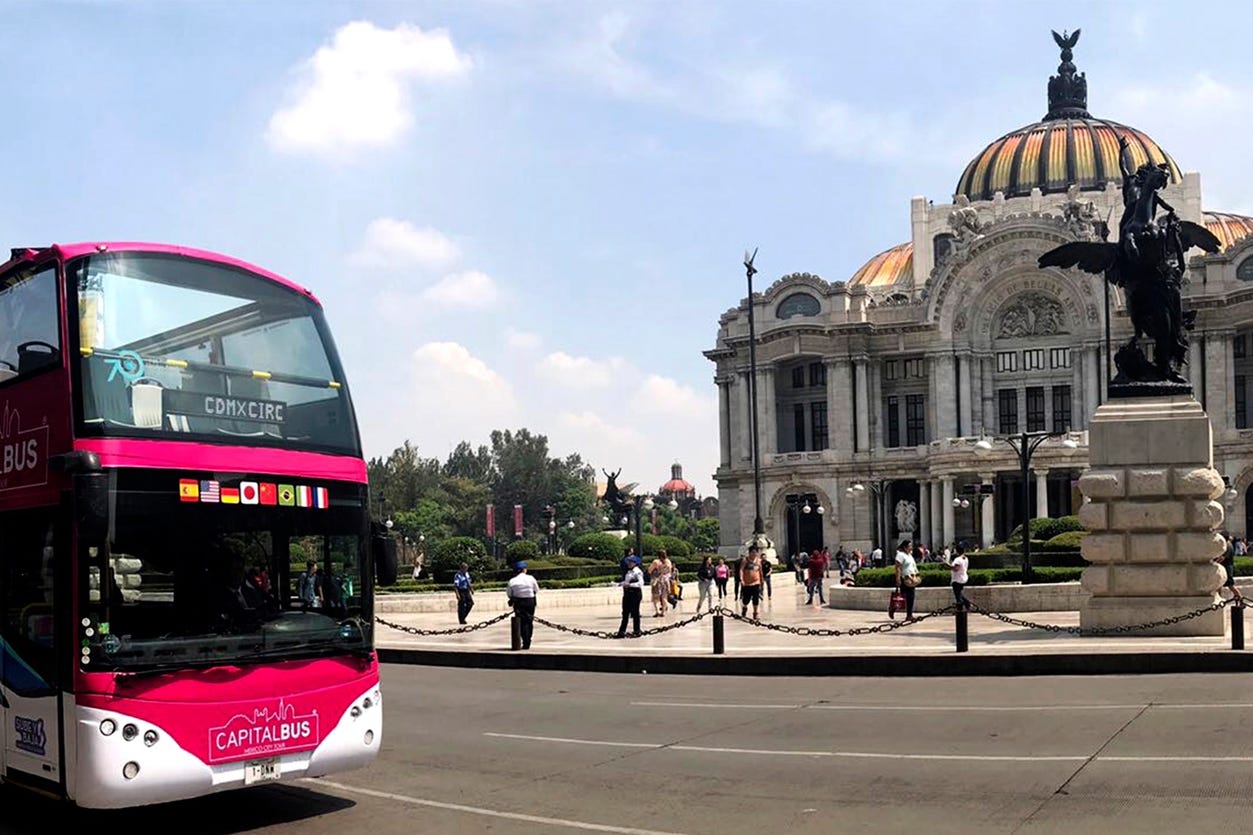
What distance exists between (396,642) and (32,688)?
17.0 meters

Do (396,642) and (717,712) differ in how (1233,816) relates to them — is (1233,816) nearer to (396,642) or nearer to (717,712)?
(717,712)

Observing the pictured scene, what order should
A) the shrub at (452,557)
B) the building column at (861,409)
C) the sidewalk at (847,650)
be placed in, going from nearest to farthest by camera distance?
1. the sidewalk at (847,650)
2. the shrub at (452,557)
3. the building column at (861,409)

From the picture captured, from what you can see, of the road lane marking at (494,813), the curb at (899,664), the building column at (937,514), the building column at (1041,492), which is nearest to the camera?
the road lane marking at (494,813)

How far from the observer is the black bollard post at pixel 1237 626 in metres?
17.7

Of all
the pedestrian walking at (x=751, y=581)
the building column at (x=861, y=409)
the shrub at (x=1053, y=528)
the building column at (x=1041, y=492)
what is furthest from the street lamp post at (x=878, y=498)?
the pedestrian walking at (x=751, y=581)

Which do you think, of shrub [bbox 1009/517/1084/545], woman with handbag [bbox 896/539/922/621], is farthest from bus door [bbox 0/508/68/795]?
shrub [bbox 1009/517/1084/545]

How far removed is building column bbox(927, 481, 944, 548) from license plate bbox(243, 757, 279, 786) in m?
69.5

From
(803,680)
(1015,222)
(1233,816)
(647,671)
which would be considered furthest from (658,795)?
(1015,222)

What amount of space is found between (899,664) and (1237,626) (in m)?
4.28

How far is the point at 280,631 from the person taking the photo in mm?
9453

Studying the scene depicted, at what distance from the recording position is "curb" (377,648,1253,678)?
57.6ft

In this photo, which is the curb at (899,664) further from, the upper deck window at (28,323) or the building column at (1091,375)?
the building column at (1091,375)

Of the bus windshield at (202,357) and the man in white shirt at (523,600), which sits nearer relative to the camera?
the bus windshield at (202,357)

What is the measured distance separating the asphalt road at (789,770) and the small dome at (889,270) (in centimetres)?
7677
